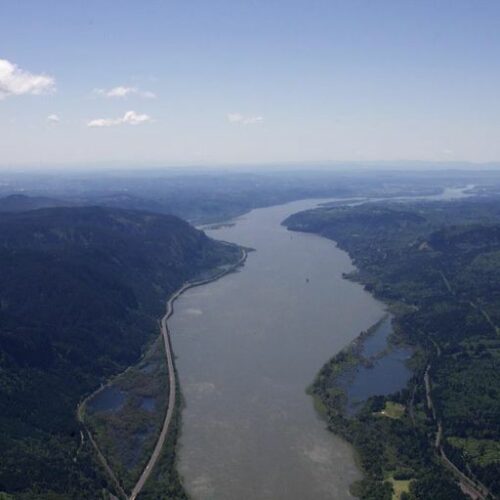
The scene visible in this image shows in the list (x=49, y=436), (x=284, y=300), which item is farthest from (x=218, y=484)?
(x=284, y=300)

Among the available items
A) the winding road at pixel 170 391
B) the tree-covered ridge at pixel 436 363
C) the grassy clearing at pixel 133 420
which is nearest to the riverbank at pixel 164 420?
the winding road at pixel 170 391

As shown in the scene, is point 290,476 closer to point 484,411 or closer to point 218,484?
point 218,484

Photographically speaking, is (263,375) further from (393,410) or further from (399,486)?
(399,486)

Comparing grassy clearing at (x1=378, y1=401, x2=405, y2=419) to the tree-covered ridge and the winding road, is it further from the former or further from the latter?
the winding road

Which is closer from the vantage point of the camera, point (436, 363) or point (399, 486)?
point (399, 486)

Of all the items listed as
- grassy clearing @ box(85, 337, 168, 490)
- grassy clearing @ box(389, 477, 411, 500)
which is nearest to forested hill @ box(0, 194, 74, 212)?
grassy clearing @ box(85, 337, 168, 490)

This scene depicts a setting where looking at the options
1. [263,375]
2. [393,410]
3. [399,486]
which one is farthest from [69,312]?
[399,486]
